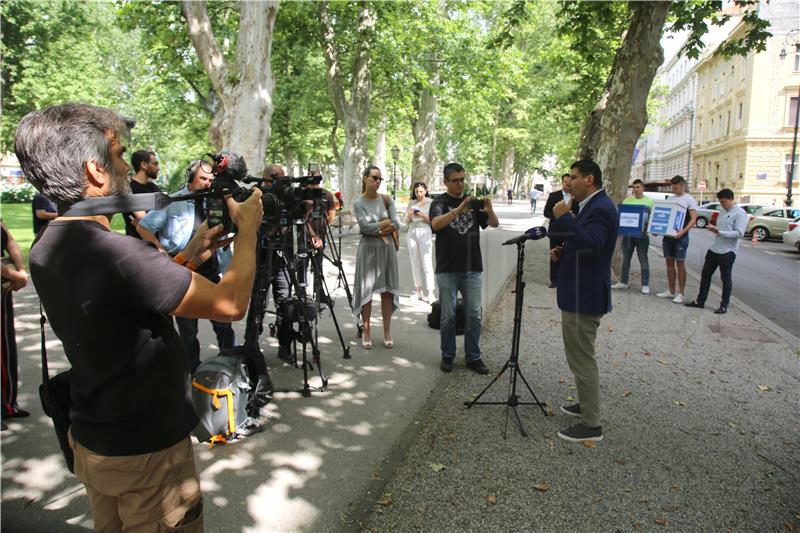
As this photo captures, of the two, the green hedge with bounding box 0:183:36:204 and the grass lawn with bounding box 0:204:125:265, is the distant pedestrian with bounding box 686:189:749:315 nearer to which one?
the grass lawn with bounding box 0:204:125:265

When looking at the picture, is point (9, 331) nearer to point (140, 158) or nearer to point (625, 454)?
point (140, 158)

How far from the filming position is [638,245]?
10.1 m

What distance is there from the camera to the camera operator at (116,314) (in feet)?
5.14

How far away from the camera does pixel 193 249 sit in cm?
200

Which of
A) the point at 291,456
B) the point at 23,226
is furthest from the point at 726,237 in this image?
the point at 23,226

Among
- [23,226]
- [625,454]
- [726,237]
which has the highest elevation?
[726,237]

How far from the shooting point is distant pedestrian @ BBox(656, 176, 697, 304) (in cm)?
915

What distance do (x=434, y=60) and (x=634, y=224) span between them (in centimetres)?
1362

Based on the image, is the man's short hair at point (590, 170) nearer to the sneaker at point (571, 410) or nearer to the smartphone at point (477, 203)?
the smartphone at point (477, 203)

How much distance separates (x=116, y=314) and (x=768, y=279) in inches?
592

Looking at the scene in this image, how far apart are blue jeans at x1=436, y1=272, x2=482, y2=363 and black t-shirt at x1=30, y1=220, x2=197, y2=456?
3.87m

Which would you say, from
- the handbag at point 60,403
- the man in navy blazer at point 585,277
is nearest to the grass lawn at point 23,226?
the handbag at point 60,403

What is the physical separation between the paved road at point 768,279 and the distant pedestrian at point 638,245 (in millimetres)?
760

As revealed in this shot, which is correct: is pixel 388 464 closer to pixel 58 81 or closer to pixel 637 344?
pixel 637 344
